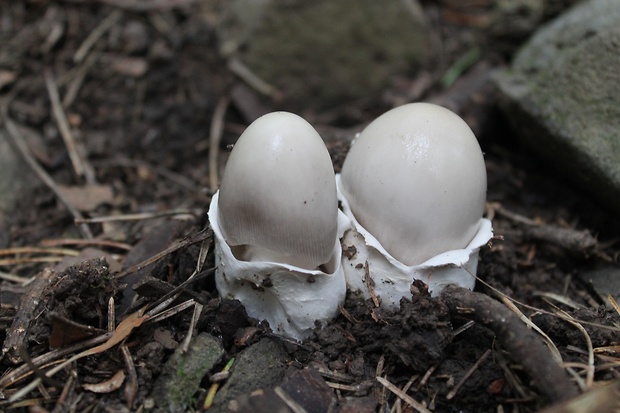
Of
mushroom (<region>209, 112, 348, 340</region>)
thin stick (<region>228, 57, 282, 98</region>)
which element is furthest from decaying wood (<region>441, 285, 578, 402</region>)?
thin stick (<region>228, 57, 282, 98</region>)

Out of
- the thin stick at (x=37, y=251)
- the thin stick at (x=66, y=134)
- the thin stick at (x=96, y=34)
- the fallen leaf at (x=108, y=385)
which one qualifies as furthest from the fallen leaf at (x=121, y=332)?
the thin stick at (x=96, y=34)

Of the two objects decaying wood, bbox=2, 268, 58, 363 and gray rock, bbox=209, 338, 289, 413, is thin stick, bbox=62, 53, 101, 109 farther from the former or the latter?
gray rock, bbox=209, 338, 289, 413

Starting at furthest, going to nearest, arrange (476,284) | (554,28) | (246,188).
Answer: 1. (554,28)
2. (476,284)
3. (246,188)

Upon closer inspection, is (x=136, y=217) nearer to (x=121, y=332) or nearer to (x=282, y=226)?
(x=121, y=332)

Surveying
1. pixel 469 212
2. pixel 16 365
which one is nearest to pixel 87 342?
pixel 16 365

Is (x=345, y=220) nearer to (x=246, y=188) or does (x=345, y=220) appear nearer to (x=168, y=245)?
(x=246, y=188)

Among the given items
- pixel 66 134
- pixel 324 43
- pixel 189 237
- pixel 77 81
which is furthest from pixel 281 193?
pixel 324 43
